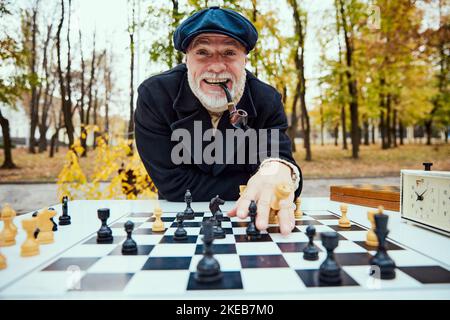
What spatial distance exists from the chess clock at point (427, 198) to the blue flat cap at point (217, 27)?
106cm

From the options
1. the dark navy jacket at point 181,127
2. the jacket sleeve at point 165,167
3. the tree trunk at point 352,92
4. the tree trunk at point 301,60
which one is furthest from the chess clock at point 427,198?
the tree trunk at point 352,92

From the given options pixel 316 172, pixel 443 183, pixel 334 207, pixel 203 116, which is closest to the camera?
pixel 443 183

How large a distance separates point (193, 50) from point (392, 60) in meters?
10.1

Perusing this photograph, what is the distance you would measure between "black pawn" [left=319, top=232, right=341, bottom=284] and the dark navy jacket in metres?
1.16

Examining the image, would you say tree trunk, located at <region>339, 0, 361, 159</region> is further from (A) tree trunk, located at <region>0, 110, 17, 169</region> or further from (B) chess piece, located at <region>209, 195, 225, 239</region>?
(A) tree trunk, located at <region>0, 110, 17, 169</region>

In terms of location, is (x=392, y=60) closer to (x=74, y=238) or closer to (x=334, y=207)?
(x=334, y=207)

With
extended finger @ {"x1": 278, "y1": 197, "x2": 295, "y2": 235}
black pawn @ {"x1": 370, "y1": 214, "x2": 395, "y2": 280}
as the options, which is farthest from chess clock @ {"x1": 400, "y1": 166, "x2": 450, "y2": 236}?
extended finger @ {"x1": 278, "y1": 197, "x2": 295, "y2": 235}

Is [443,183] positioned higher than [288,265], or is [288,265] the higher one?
[443,183]

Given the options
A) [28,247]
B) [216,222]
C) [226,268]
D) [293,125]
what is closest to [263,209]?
[216,222]

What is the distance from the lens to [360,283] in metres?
0.76

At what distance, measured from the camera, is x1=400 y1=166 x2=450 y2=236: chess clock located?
1169 millimetres

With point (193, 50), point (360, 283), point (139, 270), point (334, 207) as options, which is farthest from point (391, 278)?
point (193, 50)

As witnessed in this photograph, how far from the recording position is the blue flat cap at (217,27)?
1565 mm
